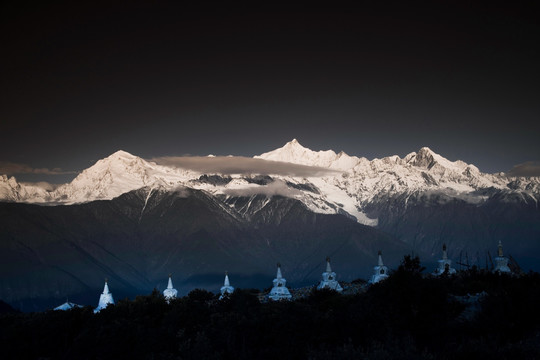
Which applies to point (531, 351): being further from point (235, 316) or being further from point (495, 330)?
point (235, 316)

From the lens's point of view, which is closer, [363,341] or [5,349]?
[363,341]

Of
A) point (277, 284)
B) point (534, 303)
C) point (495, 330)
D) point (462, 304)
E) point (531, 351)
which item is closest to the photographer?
point (531, 351)

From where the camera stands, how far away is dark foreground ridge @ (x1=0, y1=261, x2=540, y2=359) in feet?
203

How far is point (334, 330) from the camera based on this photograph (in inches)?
2714

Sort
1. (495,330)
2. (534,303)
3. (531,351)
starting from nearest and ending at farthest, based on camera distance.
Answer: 1. (531,351)
2. (495,330)
3. (534,303)

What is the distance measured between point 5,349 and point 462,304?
179 ft

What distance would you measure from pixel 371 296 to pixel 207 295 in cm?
7213

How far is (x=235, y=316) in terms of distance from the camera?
259ft

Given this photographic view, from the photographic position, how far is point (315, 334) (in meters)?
68.9

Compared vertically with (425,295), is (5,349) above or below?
below

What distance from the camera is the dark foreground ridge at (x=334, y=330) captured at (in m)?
61.8

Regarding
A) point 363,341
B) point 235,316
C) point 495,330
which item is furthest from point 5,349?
point 495,330

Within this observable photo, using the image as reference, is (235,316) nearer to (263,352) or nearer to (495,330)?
(263,352)

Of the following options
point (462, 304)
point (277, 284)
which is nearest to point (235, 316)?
point (462, 304)
